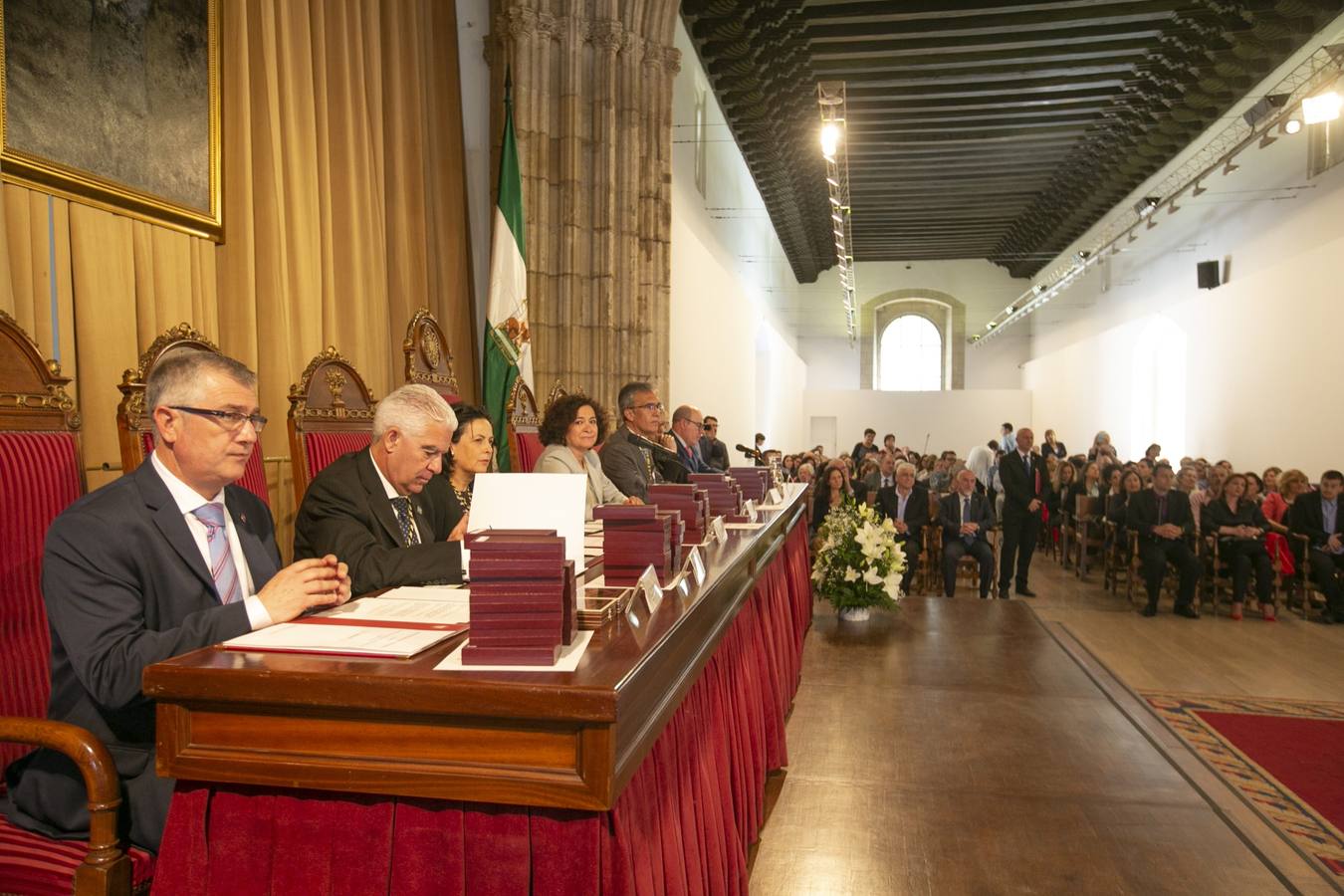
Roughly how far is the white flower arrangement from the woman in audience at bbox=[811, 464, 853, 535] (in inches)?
105

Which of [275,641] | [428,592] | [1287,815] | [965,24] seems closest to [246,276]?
[428,592]

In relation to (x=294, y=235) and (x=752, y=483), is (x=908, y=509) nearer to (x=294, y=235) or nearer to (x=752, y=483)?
(x=752, y=483)

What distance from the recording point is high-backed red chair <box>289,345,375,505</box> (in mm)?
3125

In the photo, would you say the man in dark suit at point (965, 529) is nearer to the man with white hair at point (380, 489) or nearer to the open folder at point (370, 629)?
the man with white hair at point (380, 489)

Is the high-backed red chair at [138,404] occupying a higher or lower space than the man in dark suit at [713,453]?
higher

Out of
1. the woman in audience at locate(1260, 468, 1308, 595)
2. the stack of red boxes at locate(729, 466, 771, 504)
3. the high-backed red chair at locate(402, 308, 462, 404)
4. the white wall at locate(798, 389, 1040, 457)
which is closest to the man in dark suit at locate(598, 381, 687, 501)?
the stack of red boxes at locate(729, 466, 771, 504)

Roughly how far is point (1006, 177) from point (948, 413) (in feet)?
21.9

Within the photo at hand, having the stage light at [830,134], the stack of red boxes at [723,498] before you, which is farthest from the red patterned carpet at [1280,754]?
the stage light at [830,134]

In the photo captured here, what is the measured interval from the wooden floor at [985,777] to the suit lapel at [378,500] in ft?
4.22

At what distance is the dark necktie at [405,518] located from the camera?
2.36 metres

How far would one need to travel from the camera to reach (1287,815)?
313cm

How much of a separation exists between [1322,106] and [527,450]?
7.61 metres

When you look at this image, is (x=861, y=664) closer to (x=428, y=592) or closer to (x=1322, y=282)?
(x=428, y=592)

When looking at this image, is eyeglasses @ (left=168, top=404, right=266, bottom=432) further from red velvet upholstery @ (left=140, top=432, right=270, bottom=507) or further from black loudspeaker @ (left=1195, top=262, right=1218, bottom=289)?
black loudspeaker @ (left=1195, top=262, right=1218, bottom=289)
